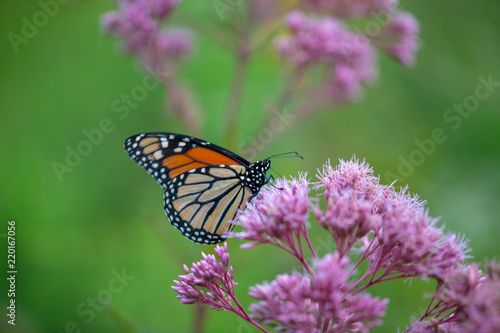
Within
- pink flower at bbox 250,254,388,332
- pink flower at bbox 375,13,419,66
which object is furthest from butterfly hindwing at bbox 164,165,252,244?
pink flower at bbox 375,13,419,66

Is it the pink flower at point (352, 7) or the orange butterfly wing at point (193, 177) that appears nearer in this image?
the orange butterfly wing at point (193, 177)

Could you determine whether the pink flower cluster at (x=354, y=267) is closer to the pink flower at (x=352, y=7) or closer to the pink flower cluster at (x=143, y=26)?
the pink flower at (x=352, y=7)

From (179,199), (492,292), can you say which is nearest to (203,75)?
(179,199)

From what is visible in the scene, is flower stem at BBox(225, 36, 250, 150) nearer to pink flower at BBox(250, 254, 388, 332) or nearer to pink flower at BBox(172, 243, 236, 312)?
pink flower at BBox(172, 243, 236, 312)

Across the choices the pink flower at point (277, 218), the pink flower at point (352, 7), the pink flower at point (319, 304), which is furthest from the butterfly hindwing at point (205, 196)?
the pink flower at point (352, 7)

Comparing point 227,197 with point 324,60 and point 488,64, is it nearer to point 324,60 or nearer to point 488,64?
point 324,60

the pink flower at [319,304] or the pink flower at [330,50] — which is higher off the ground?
the pink flower at [330,50]
